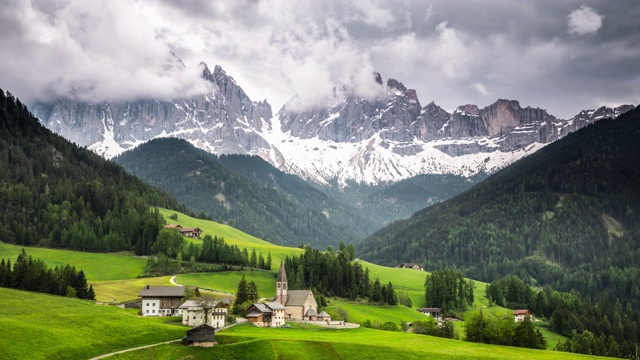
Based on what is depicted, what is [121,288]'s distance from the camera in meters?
148

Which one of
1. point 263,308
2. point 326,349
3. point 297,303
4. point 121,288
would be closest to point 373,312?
point 297,303

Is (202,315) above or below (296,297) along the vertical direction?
below

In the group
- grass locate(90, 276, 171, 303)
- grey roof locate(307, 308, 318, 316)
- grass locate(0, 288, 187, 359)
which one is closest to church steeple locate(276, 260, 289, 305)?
grey roof locate(307, 308, 318, 316)

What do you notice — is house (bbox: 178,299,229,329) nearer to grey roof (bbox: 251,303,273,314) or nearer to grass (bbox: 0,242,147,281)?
grey roof (bbox: 251,303,273,314)

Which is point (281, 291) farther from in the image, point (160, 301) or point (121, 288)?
point (121, 288)

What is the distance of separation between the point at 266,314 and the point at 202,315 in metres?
15.3

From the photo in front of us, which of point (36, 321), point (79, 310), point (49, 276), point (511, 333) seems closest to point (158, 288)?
point (49, 276)

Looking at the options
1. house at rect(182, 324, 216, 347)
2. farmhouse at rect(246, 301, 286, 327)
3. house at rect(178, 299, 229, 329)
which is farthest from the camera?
farmhouse at rect(246, 301, 286, 327)

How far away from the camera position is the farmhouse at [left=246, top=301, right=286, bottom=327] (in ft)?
380

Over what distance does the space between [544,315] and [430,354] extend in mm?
116320

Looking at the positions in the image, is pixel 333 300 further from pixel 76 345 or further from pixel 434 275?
pixel 76 345

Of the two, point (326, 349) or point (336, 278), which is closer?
point (326, 349)

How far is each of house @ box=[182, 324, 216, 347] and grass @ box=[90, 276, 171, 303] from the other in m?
49.5

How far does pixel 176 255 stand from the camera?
19788 cm
